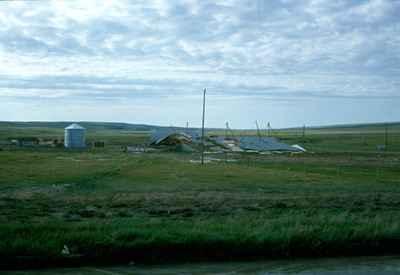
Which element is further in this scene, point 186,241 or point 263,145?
point 263,145

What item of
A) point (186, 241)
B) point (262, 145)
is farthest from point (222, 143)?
point (186, 241)

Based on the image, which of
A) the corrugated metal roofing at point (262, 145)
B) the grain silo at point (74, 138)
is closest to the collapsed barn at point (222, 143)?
the corrugated metal roofing at point (262, 145)

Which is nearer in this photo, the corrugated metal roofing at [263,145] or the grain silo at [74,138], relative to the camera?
the corrugated metal roofing at [263,145]

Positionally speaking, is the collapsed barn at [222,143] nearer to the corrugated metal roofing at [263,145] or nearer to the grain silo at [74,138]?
the corrugated metal roofing at [263,145]

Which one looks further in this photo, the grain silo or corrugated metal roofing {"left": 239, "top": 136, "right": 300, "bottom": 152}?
the grain silo

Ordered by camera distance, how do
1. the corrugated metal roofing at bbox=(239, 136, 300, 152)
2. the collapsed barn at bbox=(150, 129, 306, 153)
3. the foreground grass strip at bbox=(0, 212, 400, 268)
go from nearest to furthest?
the foreground grass strip at bbox=(0, 212, 400, 268), the corrugated metal roofing at bbox=(239, 136, 300, 152), the collapsed barn at bbox=(150, 129, 306, 153)

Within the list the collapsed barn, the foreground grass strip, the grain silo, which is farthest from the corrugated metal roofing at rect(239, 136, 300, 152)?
the foreground grass strip

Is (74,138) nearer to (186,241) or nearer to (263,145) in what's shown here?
(263,145)

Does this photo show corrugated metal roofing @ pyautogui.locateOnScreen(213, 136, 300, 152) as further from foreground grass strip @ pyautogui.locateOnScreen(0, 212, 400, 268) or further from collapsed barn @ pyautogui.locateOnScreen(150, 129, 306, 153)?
foreground grass strip @ pyautogui.locateOnScreen(0, 212, 400, 268)

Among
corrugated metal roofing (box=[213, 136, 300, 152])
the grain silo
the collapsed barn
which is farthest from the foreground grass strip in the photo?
the grain silo

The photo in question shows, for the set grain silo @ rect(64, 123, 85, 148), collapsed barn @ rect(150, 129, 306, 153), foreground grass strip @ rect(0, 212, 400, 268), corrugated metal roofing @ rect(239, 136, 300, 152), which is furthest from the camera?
grain silo @ rect(64, 123, 85, 148)

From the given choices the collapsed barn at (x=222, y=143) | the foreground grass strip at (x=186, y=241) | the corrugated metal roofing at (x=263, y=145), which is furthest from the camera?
the collapsed barn at (x=222, y=143)

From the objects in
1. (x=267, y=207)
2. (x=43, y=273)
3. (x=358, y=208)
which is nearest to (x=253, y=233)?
(x=43, y=273)

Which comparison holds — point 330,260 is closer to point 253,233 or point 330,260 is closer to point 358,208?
point 253,233
